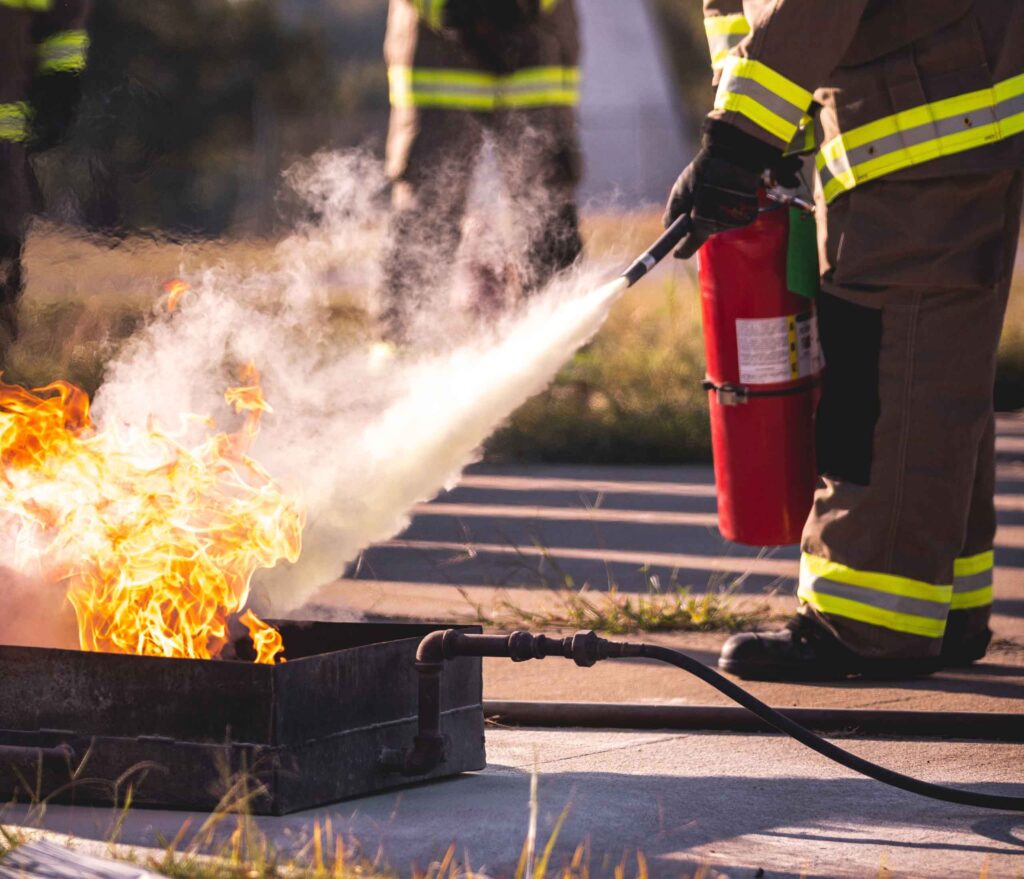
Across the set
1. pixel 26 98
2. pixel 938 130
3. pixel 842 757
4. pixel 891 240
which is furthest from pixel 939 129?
pixel 26 98

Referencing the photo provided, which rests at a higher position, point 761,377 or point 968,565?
point 761,377

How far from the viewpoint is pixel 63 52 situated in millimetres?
5648

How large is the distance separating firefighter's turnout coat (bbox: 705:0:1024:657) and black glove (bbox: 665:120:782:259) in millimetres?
45

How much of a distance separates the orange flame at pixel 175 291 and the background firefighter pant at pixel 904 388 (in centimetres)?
151

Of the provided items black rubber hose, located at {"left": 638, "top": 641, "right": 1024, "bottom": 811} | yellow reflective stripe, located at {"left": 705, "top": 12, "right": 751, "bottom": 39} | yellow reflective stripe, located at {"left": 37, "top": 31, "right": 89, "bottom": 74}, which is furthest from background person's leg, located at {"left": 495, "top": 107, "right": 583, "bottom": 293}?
black rubber hose, located at {"left": 638, "top": 641, "right": 1024, "bottom": 811}

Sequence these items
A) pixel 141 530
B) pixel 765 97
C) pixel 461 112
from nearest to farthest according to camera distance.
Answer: pixel 141 530 → pixel 765 97 → pixel 461 112

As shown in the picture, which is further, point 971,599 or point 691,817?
point 971,599

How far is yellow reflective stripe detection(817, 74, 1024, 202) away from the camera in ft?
12.7

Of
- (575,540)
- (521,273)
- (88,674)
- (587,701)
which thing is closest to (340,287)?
(521,273)

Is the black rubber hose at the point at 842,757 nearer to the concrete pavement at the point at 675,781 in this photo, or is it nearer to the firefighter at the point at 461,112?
the concrete pavement at the point at 675,781

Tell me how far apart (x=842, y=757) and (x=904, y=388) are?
3.66 ft

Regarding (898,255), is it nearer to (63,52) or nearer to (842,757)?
(842,757)

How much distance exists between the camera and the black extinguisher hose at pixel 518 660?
3.07m

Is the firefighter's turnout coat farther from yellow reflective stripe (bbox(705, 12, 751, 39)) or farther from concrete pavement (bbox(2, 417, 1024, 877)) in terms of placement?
concrete pavement (bbox(2, 417, 1024, 877))
